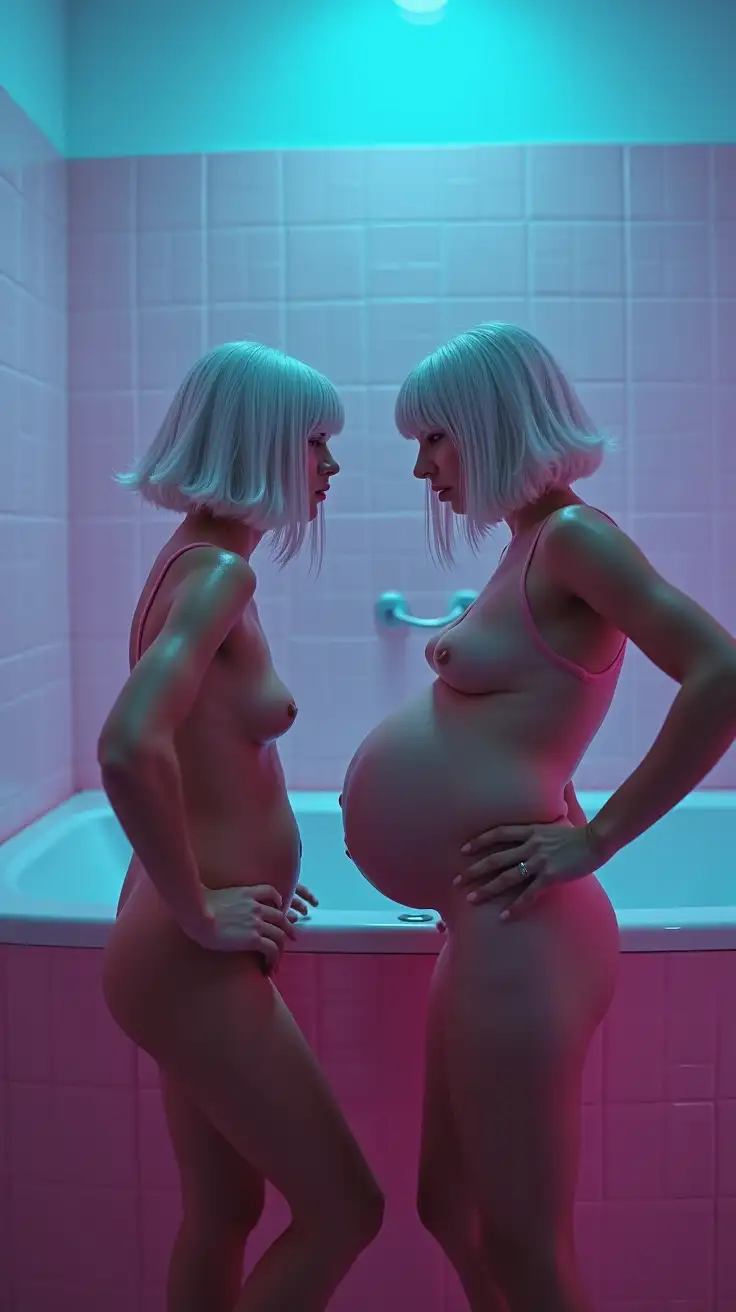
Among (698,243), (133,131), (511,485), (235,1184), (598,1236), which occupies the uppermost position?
(133,131)

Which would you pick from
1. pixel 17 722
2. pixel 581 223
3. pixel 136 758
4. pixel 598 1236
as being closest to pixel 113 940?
pixel 136 758

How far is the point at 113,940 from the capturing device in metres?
1.12

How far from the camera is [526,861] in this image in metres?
1.05

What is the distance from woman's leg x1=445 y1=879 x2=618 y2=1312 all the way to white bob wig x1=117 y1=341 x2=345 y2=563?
467mm

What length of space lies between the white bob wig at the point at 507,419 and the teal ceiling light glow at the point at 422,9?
155 centimetres

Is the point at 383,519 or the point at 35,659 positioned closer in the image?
the point at 35,659

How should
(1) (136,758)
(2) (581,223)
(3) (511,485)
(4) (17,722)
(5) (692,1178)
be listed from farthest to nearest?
1. (2) (581,223)
2. (4) (17,722)
3. (5) (692,1178)
4. (3) (511,485)
5. (1) (136,758)

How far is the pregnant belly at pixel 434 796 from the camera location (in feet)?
3.59

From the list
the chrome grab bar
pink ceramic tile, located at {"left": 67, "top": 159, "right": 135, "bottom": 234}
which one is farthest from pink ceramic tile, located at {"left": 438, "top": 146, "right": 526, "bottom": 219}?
the chrome grab bar

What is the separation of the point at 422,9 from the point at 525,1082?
2.19m

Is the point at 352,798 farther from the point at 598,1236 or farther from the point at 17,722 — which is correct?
the point at 17,722

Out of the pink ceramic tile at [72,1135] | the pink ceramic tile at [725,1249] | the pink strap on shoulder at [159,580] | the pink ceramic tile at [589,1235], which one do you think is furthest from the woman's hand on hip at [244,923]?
the pink ceramic tile at [725,1249]

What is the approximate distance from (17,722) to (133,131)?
1293mm

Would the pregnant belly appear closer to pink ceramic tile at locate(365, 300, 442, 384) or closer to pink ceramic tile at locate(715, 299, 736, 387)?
pink ceramic tile at locate(365, 300, 442, 384)
